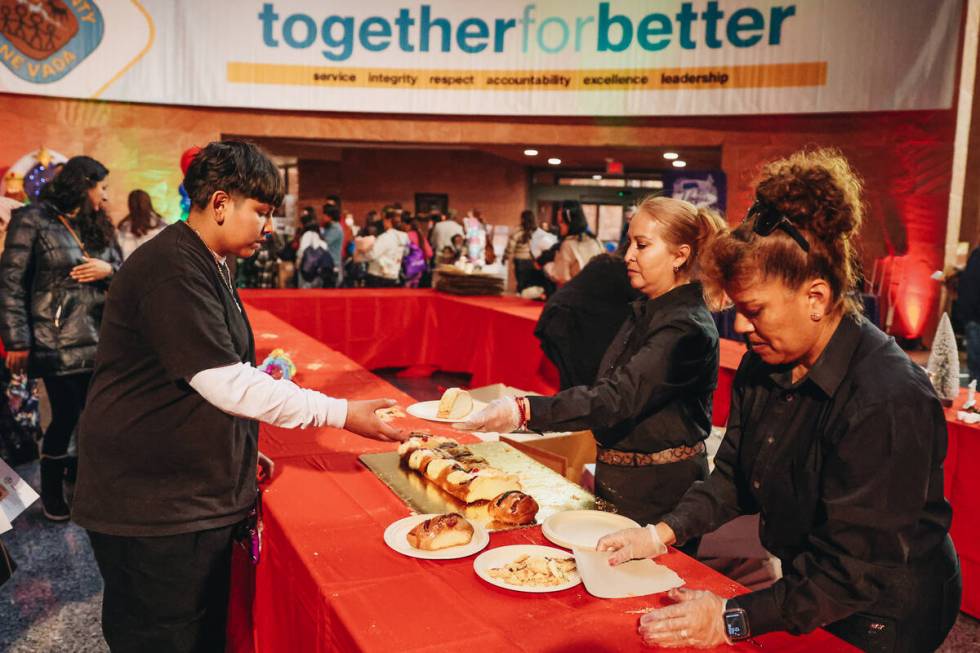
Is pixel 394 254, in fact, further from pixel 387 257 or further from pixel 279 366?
pixel 279 366

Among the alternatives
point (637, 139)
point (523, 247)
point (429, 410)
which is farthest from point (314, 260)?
point (429, 410)

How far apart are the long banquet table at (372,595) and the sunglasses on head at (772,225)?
69 centimetres

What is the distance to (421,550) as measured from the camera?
1.60 m

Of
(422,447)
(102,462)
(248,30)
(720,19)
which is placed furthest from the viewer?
(248,30)

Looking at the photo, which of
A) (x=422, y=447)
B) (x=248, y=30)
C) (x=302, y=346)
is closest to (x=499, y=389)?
(x=302, y=346)

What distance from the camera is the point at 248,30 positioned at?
851cm

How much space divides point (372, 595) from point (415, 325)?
6.20m

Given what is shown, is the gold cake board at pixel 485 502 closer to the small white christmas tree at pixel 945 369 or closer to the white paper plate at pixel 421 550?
the white paper plate at pixel 421 550

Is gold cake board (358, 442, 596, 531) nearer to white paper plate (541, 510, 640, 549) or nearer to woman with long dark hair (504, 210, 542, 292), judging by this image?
white paper plate (541, 510, 640, 549)

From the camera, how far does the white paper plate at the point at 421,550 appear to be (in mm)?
1571

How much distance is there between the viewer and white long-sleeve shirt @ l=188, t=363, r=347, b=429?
5.33 feet

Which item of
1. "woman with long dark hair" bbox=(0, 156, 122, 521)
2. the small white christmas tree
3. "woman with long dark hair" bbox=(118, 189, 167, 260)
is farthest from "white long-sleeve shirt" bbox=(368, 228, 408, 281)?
the small white christmas tree

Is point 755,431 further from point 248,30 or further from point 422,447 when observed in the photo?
point 248,30

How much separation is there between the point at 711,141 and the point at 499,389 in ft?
19.7
